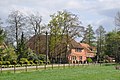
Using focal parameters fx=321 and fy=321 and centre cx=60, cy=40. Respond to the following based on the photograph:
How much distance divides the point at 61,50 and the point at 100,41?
1477 inches

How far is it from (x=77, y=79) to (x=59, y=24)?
59.7 meters

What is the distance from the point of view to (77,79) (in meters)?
32.9

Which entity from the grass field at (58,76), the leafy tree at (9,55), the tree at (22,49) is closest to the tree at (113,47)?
the tree at (22,49)

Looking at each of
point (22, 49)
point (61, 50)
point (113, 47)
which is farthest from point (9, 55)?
point (113, 47)

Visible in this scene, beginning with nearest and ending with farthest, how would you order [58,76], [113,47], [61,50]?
1. [58,76]
2. [61,50]
3. [113,47]

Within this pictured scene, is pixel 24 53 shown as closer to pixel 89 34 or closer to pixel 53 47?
pixel 53 47

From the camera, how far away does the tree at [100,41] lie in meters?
128

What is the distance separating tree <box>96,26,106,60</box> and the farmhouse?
535 centimetres

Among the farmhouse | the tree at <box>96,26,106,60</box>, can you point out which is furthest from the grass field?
the tree at <box>96,26,106,60</box>

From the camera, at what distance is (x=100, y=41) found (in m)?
135

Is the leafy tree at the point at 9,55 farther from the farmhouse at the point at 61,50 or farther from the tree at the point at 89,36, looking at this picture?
the tree at the point at 89,36

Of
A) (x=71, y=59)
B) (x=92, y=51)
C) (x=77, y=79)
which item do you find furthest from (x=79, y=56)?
(x=77, y=79)

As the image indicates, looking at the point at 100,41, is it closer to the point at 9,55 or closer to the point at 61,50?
the point at 61,50

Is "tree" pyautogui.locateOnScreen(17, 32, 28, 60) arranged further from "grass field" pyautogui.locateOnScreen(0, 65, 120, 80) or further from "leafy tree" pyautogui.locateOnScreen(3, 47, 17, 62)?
"grass field" pyautogui.locateOnScreen(0, 65, 120, 80)
